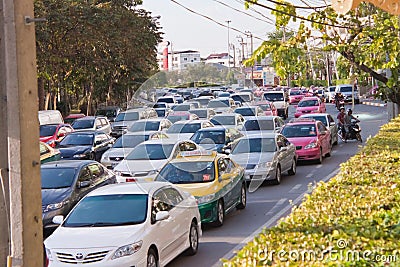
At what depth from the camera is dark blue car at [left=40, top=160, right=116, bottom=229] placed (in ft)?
45.7

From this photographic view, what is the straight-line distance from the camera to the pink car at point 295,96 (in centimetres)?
6719

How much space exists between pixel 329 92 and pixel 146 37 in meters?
24.7

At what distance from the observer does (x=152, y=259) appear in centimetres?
1017

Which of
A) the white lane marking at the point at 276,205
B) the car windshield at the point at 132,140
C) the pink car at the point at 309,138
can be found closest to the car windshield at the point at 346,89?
the pink car at the point at 309,138

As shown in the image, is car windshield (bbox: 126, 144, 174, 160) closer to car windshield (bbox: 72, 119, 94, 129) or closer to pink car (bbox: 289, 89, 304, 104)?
car windshield (bbox: 72, 119, 94, 129)

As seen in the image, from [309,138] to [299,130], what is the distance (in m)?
1.12

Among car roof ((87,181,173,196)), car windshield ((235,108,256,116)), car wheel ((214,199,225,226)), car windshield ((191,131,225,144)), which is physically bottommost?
car wheel ((214,199,225,226))

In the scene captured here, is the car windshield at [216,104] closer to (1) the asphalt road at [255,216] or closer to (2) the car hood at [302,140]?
(2) the car hood at [302,140]

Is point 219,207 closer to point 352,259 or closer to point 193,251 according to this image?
point 193,251

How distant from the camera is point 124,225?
1042 cm

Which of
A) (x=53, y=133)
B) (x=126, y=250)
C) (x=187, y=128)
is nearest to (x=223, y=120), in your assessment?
(x=187, y=128)

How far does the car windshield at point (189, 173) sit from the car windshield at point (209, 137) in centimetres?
685

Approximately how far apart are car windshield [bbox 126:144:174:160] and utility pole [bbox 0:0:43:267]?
12.1 m

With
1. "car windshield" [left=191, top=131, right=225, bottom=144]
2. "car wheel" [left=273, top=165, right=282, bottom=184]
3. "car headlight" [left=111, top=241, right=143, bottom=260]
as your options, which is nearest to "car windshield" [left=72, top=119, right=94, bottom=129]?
"car windshield" [left=191, top=131, right=225, bottom=144]
